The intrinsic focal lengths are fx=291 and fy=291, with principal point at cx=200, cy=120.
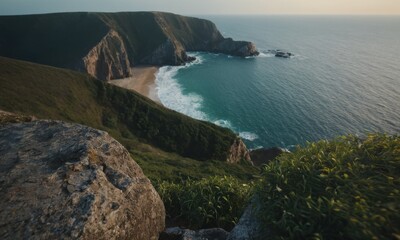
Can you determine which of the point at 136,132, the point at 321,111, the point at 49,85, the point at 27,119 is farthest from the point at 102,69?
the point at 27,119

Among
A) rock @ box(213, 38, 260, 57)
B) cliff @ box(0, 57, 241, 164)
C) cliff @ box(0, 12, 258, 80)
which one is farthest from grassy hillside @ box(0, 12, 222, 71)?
cliff @ box(0, 57, 241, 164)

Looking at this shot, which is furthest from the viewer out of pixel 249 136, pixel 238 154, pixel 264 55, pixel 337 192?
pixel 264 55

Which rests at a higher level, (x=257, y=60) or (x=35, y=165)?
(x=35, y=165)

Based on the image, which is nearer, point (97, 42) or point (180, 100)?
point (180, 100)

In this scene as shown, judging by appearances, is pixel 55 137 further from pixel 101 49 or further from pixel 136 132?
pixel 101 49

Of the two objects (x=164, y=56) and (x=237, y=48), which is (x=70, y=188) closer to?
(x=164, y=56)

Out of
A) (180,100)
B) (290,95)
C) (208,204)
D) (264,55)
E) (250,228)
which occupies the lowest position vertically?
(264,55)

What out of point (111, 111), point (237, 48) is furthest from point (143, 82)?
point (237, 48)
